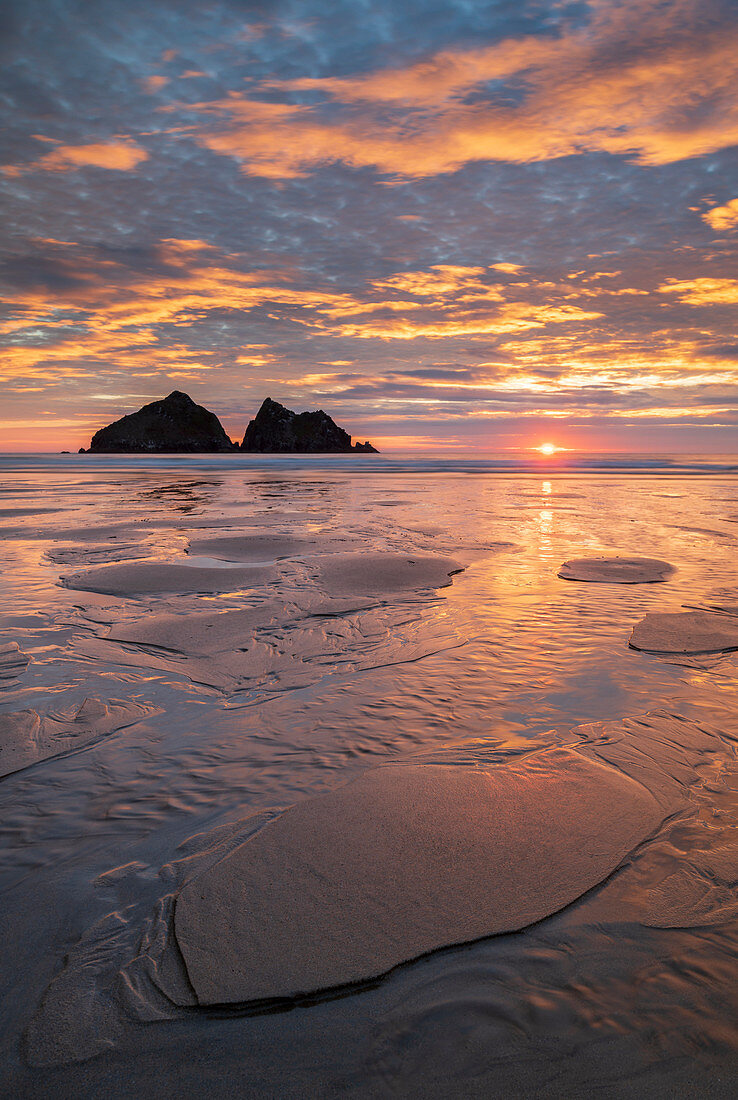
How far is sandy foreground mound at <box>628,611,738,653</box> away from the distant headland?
11163cm

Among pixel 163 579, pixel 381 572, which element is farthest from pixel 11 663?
pixel 381 572

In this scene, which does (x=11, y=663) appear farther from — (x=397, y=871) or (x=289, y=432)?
(x=289, y=432)

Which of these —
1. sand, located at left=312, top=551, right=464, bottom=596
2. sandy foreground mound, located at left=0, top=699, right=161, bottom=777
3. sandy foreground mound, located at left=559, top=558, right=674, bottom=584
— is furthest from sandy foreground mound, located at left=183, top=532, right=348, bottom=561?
sandy foreground mound, located at left=0, top=699, right=161, bottom=777

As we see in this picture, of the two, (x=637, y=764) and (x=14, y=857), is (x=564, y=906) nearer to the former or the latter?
(x=637, y=764)

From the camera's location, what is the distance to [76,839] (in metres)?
2.63

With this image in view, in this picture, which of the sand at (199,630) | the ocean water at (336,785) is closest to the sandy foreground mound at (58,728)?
the ocean water at (336,785)

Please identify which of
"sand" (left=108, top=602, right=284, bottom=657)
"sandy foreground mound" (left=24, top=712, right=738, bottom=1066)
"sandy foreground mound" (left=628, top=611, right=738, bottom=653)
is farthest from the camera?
"sand" (left=108, top=602, right=284, bottom=657)

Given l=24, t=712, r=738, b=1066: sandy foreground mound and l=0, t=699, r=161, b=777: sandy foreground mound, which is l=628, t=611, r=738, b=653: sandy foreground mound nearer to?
l=24, t=712, r=738, b=1066: sandy foreground mound

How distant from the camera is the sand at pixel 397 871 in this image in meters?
1.99

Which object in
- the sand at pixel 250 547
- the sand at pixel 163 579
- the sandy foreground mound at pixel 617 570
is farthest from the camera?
the sand at pixel 250 547

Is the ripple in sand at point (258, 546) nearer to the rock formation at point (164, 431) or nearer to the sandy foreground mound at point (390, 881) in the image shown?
the sandy foreground mound at point (390, 881)

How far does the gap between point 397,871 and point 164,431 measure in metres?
125

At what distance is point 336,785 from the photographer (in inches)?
120

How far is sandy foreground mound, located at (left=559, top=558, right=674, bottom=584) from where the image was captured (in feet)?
25.1
